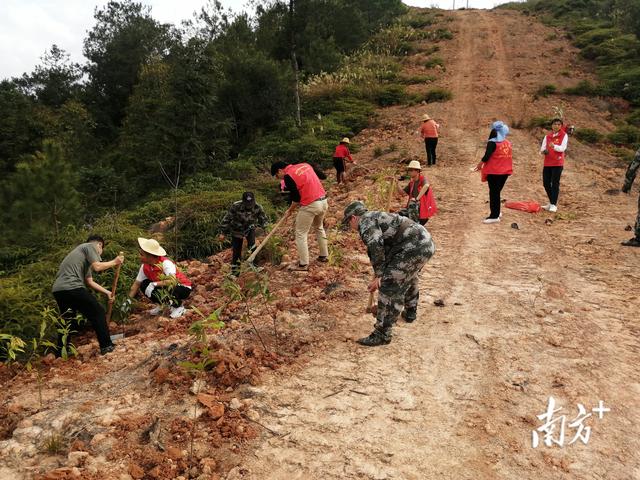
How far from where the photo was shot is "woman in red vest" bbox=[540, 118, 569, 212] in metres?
7.36

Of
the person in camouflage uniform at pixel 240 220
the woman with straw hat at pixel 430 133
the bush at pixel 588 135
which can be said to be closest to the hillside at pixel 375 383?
the person in camouflage uniform at pixel 240 220

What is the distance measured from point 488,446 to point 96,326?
4030 mm

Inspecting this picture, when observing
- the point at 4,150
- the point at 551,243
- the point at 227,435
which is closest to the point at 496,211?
the point at 551,243

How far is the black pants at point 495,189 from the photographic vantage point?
7273mm

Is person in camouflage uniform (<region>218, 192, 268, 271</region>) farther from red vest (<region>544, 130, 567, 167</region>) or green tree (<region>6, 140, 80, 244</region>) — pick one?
green tree (<region>6, 140, 80, 244</region>)

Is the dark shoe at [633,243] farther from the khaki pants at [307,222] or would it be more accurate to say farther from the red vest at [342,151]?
the red vest at [342,151]

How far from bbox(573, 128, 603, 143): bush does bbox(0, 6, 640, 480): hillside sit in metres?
6.78

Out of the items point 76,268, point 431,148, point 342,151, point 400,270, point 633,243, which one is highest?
point 76,268

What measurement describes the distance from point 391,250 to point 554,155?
15.8 feet

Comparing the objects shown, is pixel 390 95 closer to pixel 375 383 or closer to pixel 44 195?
pixel 44 195

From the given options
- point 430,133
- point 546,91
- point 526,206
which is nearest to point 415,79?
point 546,91

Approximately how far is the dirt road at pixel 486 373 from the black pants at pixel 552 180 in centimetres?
35

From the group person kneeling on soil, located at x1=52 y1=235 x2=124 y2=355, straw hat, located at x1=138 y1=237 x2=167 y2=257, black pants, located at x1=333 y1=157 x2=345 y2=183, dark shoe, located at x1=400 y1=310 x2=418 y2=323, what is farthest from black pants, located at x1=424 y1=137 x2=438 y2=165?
person kneeling on soil, located at x1=52 y1=235 x2=124 y2=355

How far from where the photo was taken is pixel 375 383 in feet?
12.7
